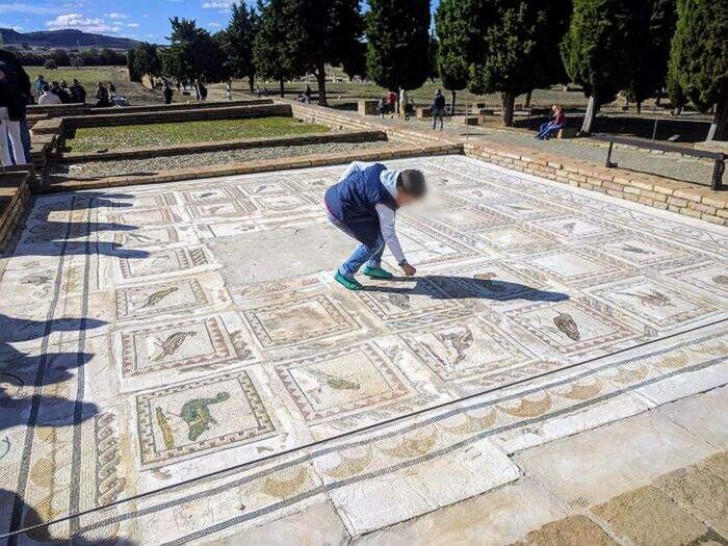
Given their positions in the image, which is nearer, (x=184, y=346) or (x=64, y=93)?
(x=184, y=346)

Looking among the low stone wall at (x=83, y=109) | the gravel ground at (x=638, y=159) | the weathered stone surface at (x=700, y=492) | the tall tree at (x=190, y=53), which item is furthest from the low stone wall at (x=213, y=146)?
the tall tree at (x=190, y=53)

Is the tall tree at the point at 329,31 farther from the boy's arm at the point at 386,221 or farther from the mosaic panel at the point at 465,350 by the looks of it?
the mosaic panel at the point at 465,350

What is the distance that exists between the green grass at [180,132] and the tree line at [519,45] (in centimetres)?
750

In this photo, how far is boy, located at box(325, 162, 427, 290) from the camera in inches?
141

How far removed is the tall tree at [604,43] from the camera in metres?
16.2

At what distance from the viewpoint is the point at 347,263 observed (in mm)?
4195

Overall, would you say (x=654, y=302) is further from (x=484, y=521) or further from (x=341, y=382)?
(x=484, y=521)

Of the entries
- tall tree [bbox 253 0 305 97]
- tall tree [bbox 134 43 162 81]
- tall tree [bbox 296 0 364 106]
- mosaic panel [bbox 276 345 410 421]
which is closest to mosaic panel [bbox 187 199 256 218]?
mosaic panel [bbox 276 345 410 421]

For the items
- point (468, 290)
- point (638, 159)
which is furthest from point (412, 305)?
point (638, 159)

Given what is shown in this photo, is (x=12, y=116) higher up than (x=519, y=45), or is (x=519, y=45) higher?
(x=519, y=45)

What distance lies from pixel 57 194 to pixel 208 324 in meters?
4.93

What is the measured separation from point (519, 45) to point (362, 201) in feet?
53.4

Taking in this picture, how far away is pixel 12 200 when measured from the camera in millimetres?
5766

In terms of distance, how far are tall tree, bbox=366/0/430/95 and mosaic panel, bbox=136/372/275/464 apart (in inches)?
853
